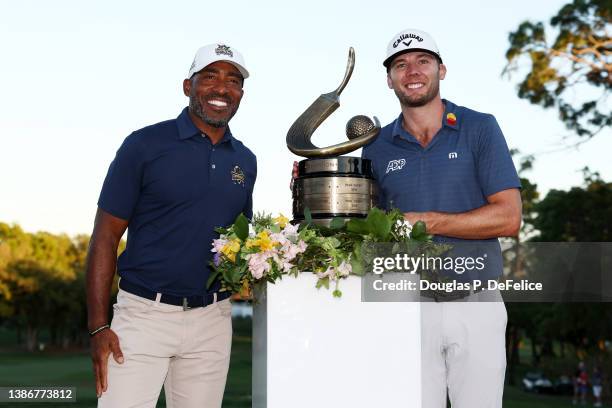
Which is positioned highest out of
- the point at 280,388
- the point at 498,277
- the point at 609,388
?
the point at 498,277

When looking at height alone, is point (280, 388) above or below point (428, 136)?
below

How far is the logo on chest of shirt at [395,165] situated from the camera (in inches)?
229

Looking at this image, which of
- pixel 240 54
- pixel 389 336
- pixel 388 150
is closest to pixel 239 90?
pixel 240 54

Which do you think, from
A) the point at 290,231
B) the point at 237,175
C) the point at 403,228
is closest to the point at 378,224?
the point at 403,228

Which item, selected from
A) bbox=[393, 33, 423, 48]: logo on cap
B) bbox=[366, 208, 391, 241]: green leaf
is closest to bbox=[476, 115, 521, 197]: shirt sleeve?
bbox=[393, 33, 423, 48]: logo on cap

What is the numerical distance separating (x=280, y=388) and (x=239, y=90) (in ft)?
7.75

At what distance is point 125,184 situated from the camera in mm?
5578

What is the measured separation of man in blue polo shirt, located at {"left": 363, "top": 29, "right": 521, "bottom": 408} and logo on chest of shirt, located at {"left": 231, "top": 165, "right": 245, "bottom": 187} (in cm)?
108

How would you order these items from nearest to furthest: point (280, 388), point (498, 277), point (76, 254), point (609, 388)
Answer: point (280, 388), point (498, 277), point (609, 388), point (76, 254)

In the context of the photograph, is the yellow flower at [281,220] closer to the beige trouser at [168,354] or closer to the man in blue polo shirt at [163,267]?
the man in blue polo shirt at [163,267]

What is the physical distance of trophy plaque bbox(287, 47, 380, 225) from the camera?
5.43 metres

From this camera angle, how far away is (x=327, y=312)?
482 cm

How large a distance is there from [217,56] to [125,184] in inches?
46.4

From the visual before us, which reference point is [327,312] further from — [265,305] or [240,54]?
[240,54]
